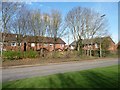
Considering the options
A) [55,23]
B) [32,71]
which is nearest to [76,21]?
[55,23]

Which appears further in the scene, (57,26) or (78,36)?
(78,36)

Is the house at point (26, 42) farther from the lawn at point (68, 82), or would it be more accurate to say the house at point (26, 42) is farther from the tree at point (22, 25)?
the lawn at point (68, 82)

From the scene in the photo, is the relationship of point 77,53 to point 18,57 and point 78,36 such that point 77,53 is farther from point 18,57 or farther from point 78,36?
point 18,57

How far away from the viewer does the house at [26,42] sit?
4813 centimetres

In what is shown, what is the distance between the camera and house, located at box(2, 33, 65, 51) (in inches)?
1895

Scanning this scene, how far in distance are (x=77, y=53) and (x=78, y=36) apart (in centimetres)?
1191

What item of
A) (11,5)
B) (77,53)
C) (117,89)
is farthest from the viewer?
(77,53)

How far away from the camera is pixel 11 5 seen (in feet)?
106

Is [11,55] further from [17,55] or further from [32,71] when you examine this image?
[32,71]

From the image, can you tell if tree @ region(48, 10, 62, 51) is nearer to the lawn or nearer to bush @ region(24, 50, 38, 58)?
bush @ region(24, 50, 38, 58)

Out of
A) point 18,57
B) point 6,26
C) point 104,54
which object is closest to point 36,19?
point 6,26

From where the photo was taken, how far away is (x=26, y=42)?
60.9 m

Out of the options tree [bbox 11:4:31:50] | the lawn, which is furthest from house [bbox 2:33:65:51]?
the lawn

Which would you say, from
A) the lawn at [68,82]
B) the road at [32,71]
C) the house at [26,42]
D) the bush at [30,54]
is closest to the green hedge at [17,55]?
the bush at [30,54]
